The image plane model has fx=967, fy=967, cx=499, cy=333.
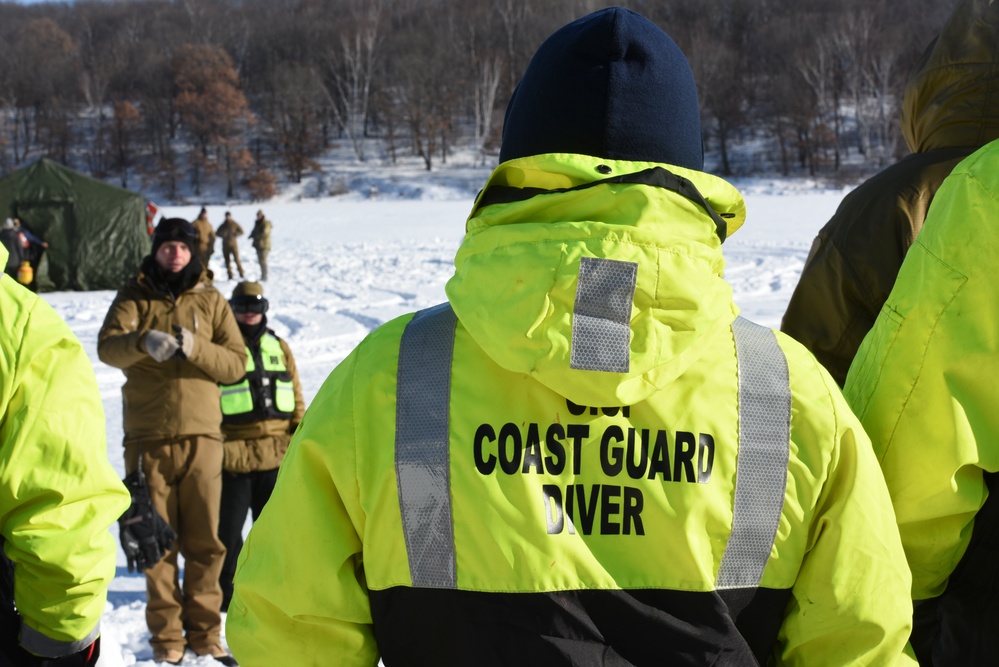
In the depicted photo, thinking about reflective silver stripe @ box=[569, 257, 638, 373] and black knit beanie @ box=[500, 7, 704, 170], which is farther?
black knit beanie @ box=[500, 7, 704, 170]

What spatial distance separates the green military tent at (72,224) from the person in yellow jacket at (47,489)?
13330mm

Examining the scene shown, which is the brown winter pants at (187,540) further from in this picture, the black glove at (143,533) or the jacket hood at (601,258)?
the jacket hood at (601,258)

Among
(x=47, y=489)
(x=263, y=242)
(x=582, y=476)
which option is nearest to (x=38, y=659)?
(x=47, y=489)

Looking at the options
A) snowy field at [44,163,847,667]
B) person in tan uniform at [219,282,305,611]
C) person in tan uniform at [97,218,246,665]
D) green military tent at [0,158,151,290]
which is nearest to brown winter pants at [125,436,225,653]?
person in tan uniform at [97,218,246,665]

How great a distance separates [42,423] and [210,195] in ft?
142

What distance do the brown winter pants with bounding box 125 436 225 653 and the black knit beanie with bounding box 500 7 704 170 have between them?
3.07 meters

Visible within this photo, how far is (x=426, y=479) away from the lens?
1308 mm

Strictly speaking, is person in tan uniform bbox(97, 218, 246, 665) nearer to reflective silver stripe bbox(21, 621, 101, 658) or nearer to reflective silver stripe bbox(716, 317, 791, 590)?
reflective silver stripe bbox(21, 621, 101, 658)

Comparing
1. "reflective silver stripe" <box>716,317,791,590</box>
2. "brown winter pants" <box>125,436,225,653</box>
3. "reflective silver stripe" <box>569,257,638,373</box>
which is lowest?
"brown winter pants" <box>125,436,225,653</box>

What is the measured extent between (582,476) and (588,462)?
2 centimetres

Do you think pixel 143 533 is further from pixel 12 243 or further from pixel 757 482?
pixel 12 243

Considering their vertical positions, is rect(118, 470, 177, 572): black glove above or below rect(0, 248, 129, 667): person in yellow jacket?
below

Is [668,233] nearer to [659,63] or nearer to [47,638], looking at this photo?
Result: [659,63]

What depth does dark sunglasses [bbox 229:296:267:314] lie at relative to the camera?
463cm
